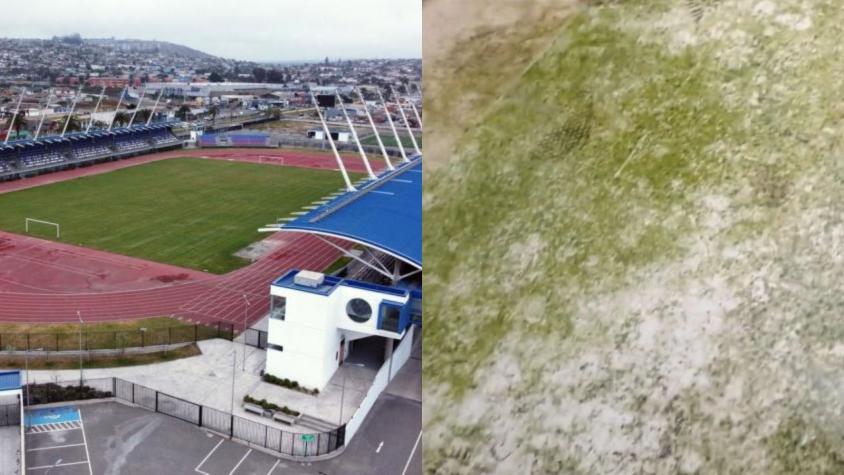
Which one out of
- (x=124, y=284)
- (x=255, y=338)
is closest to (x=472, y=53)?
(x=255, y=338)

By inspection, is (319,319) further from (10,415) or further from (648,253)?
(648,253)

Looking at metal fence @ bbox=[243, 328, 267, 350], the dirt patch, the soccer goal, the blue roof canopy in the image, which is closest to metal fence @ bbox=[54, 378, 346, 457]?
metal fence @ bbox=[243, 328, 267, 350]

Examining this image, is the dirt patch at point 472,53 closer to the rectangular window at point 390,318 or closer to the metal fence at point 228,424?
the metal fence at point 228,424

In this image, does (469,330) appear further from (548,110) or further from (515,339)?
(548,110)

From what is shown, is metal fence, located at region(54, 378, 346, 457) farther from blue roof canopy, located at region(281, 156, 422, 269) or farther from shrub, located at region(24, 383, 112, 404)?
blue roof canopy, located at region(281, 156, 422, 269)

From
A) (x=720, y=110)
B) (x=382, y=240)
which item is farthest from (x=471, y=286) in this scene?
(x=382, y=240)
